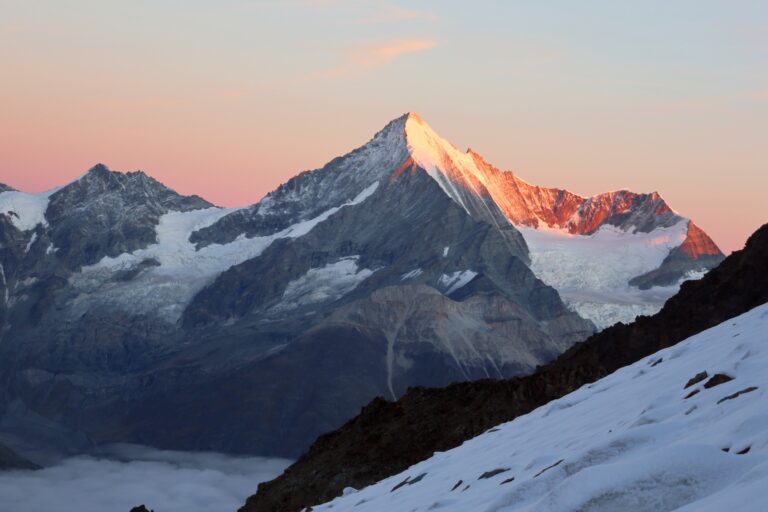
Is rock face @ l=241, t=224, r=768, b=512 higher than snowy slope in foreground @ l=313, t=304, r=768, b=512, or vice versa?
rock face @ l=241, t=224, r=768, b=512

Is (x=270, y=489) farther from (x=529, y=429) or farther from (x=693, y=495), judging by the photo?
(x=693, y=495)

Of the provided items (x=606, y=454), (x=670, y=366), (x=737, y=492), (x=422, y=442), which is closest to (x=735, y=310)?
(x=422, y=442)

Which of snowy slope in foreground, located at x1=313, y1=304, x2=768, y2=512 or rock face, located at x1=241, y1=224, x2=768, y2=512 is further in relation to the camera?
rock face, located at x1=241, y1=224, x2=768, y2=512

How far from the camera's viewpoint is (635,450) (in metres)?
25.6

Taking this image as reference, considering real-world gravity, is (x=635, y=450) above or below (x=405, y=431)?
below

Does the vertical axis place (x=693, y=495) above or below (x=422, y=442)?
below

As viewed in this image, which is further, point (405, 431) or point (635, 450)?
point (405, 431)

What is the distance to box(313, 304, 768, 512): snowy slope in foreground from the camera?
22.0 metres

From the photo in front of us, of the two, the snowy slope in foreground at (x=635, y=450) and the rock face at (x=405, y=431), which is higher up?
the rock face at (x=405, y=431)

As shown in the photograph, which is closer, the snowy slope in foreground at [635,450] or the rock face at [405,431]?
the snowy slope in foreground at [635,450]

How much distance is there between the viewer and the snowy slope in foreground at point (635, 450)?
2202cm

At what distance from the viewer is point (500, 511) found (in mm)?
25125

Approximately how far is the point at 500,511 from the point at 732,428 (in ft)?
12.4

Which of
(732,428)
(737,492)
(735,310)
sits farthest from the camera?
(735,310)
